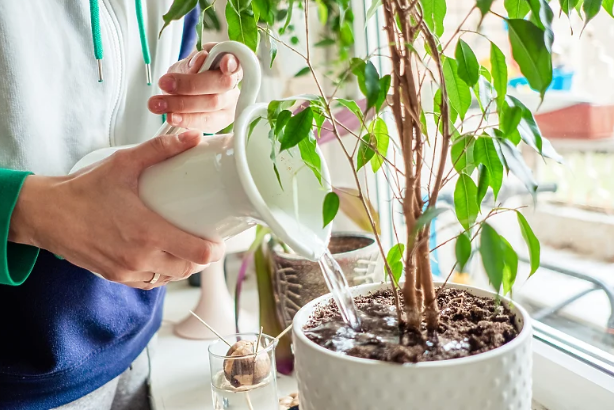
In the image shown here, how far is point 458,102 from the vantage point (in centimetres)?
50

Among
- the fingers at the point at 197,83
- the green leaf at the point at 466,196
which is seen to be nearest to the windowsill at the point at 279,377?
the green leaf at the point at 466,196

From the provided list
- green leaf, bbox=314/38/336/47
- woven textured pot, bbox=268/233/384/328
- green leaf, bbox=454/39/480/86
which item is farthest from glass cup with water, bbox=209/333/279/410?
green leaf, bbox=314/38/336/47

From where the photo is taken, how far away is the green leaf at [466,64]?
43cm

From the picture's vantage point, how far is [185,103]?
71cm

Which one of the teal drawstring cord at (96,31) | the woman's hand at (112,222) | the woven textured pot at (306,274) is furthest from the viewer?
the woven textured pot at (306,274)

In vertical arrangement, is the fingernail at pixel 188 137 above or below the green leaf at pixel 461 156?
above

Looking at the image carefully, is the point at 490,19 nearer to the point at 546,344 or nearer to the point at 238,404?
the point at 546,344

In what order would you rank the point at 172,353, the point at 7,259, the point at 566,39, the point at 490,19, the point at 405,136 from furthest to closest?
the point at 172,353 → the point at 490,19 → the point at 566,39 → the point at 7,259 → the point at 405,136

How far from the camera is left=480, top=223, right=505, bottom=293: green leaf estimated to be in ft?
1.22

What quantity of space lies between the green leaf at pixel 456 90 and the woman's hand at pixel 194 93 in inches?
8.5

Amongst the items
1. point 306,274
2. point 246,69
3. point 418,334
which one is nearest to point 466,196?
point 418,334

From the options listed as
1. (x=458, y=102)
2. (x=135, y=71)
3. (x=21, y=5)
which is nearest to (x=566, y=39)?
(x=458, y=102)

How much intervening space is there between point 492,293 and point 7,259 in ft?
1.71

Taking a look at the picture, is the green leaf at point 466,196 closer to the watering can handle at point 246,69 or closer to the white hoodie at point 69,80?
the watering can handle at point 246,69
